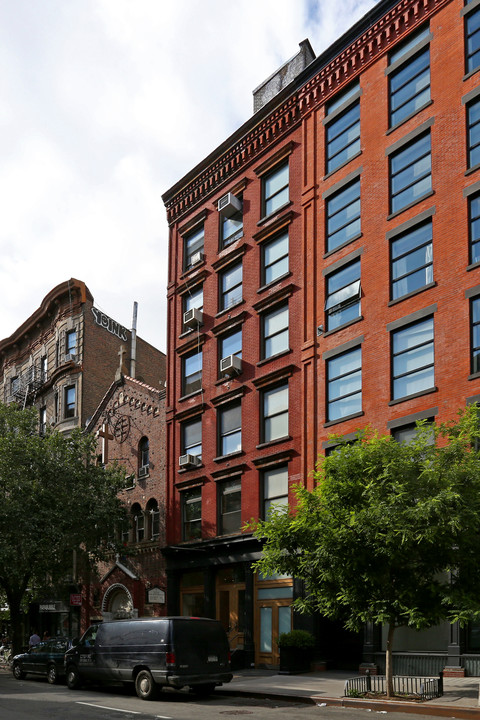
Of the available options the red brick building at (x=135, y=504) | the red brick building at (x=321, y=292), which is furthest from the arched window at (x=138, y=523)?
the red brick building at (x=321, y=292)

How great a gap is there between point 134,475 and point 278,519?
766 inches

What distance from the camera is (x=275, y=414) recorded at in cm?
3061

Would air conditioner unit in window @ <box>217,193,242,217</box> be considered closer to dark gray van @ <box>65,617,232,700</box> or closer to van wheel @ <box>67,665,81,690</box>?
dark gray van @ <box>65,617,232,700</box>

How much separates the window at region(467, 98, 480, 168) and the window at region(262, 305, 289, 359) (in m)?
9.38

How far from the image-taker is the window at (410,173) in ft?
84.6

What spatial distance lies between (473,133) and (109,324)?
97.2ft

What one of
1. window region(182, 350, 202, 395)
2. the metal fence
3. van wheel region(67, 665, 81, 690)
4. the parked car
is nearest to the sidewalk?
the metal fence

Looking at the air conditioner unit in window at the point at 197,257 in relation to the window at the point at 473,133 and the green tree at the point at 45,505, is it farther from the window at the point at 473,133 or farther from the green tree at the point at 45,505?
the window at the point at 473,133

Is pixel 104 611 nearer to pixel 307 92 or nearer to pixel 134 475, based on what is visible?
pixel 134 475

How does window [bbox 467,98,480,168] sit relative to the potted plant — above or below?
above

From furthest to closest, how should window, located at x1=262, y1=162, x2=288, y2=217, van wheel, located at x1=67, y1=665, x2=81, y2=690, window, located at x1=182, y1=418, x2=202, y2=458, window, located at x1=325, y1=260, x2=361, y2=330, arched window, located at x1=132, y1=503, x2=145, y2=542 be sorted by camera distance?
arched window, located at x1=132, y1=503, x2=145, y2=542, window, located at x1=182, y1=418, x2=202, y2=458, window, located at x1=262, y1=162, x2=288, y2=217, window, located at x1=325, y1=260, x2=361, y2=330, van wheel, located at x1=67, y1=665, x2=81, y2=690

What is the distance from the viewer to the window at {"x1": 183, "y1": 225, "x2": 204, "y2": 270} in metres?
37.2

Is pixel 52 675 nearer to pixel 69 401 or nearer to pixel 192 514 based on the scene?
pixel 192 514

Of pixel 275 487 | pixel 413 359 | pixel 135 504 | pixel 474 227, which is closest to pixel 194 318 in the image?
pixel 275 487
